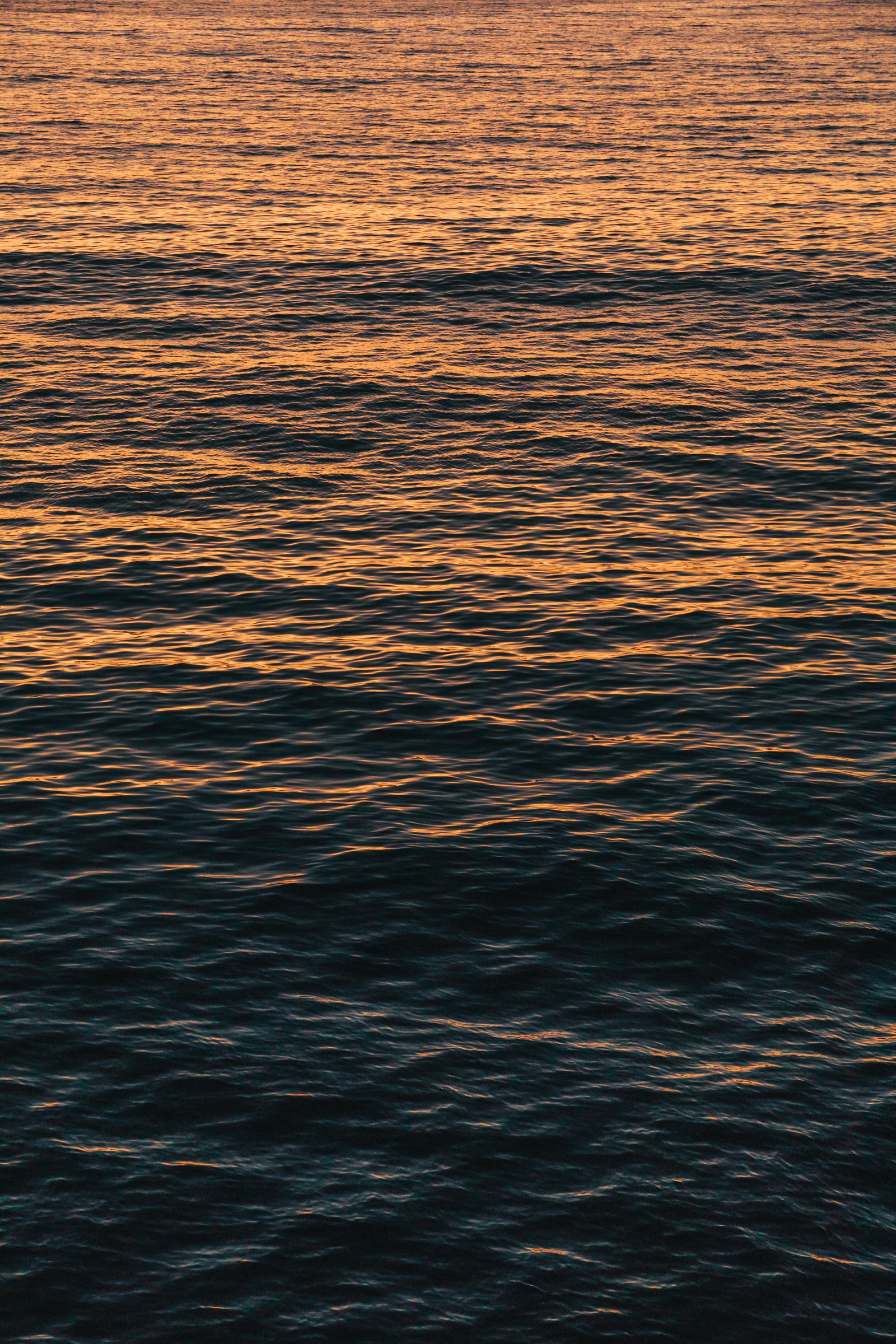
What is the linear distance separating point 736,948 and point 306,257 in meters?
58.4

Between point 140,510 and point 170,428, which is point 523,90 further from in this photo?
point 140,510

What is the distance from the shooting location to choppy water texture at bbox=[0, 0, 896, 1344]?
2408cm

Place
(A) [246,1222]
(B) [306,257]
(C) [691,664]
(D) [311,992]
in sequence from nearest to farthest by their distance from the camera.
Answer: (A) [246,1222] < (D) [311,992] < (C) [691,664] < (B) [306,257]

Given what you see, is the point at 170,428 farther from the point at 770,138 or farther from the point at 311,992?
the point at 770,138

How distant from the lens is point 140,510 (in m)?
53.2

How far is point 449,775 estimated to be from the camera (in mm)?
37062

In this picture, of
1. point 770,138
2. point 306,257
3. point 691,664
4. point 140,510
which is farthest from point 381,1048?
point 770,138

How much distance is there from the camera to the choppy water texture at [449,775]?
2408 centimetres

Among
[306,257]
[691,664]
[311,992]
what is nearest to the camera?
[311,992]

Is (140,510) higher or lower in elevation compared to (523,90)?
lower

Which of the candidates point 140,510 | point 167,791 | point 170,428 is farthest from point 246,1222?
point 170,428

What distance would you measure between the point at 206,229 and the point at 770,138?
43455mm

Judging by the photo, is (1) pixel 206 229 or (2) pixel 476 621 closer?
(2) pixel 476 621

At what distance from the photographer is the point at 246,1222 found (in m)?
24.1
